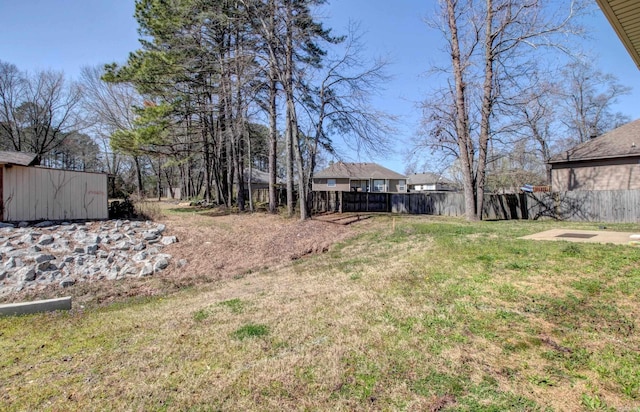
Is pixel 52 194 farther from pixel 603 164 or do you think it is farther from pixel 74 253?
pixel 603 164

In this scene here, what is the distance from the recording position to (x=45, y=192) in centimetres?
1027

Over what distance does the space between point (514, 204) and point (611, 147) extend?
4.98 meters

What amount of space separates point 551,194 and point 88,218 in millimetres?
19822

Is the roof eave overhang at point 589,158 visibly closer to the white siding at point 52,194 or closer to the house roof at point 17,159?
the white siding at point 52,194

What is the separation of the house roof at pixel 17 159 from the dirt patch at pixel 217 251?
14.4 feet

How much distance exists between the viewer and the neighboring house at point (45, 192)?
31.1ft

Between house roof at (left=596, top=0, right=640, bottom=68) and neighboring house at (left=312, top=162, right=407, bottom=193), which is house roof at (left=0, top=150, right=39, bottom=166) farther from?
neighboring house at (left=312, top=162, right=407, bottom=193)

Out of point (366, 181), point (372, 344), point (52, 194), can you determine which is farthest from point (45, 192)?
point (366, 181)

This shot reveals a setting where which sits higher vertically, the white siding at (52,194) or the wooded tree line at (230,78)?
the wooded tree line at (230,78)

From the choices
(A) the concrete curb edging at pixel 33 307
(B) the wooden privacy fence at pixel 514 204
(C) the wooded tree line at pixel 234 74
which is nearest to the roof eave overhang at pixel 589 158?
(B) the wooden privacy fence at pixel 514 204

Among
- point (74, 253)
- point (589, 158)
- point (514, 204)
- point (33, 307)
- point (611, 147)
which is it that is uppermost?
point (611, 147)

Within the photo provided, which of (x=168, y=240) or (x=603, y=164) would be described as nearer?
(x=168, y=240)

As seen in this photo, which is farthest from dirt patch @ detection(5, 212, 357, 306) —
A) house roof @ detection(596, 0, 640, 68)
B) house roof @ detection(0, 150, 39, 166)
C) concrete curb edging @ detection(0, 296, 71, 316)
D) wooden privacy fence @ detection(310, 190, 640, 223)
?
house roof @ detection(596, 0, 640, 68)

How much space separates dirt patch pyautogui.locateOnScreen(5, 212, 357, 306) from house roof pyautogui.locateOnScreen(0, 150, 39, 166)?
4.39m
